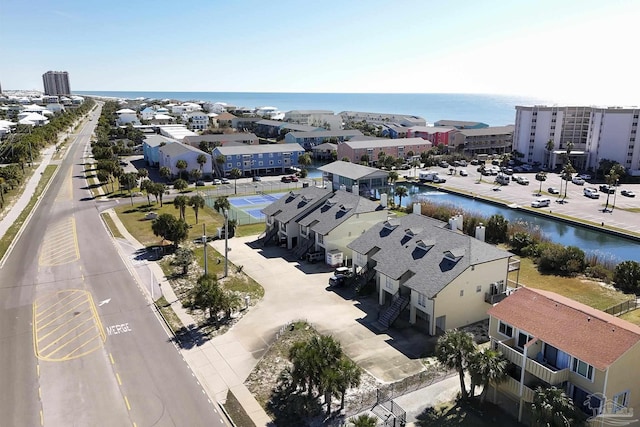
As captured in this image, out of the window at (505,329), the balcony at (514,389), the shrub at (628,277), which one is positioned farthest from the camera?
the shrub at (628,277)

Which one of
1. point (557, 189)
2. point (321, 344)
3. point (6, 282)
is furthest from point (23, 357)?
point (557, 189)

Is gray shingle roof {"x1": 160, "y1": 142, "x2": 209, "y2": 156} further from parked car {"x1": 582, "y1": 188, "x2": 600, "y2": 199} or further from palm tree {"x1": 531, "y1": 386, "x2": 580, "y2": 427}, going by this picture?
palm tree {"x1": 531, "y1": 386, "x2": 580, "y2": 427}

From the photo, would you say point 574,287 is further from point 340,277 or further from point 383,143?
point 383,143

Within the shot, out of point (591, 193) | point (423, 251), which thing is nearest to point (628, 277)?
point (423, 251)

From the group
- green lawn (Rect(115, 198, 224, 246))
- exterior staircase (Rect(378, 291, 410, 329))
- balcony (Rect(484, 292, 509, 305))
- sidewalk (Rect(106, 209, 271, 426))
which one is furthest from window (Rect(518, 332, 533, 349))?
green lawn (Rect(115, 198, 224, 246))

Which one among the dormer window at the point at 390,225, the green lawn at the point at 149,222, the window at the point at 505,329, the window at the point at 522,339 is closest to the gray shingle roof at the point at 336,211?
the dormer window at the point at 390,225

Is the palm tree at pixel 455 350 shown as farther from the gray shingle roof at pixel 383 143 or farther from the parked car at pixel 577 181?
the gray shingle roof at pixel 383 143
